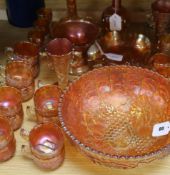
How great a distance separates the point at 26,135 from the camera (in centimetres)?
89

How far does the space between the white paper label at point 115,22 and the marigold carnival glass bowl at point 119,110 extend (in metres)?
0.25

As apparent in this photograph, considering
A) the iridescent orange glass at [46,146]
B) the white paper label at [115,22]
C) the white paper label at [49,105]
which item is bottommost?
the iridescent orange glass at [46,146]

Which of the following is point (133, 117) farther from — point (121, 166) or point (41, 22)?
point (41, 22)

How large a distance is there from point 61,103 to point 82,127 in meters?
0.08

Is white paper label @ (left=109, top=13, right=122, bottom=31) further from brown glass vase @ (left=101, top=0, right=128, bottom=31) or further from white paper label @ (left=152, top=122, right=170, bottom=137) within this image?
white paper label @ (left=152, top=122, right=170, bottom=137)

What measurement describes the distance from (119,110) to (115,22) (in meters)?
0.32

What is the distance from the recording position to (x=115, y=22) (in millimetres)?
1185

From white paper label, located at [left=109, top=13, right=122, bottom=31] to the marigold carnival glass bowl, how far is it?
25cm

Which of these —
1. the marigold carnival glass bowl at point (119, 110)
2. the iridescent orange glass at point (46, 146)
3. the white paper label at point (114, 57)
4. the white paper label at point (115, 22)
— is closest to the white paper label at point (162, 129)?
the marigold carnival glass bowl at point (119, 110)

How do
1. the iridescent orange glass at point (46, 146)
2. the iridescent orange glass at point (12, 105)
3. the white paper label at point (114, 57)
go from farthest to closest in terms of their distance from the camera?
the white paper label at point (114, 57) < the iridescent orange glass at point (12, 105) < the iridescent orange glass at point (46, 146)

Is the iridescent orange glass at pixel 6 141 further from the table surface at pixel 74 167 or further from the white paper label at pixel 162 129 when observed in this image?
the white paper label at pixel 162 129

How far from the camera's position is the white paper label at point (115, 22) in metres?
1.17

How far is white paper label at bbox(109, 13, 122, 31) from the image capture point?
1.17 meters

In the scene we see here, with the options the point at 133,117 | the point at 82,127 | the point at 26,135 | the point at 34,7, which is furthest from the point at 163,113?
the point at 34,7
